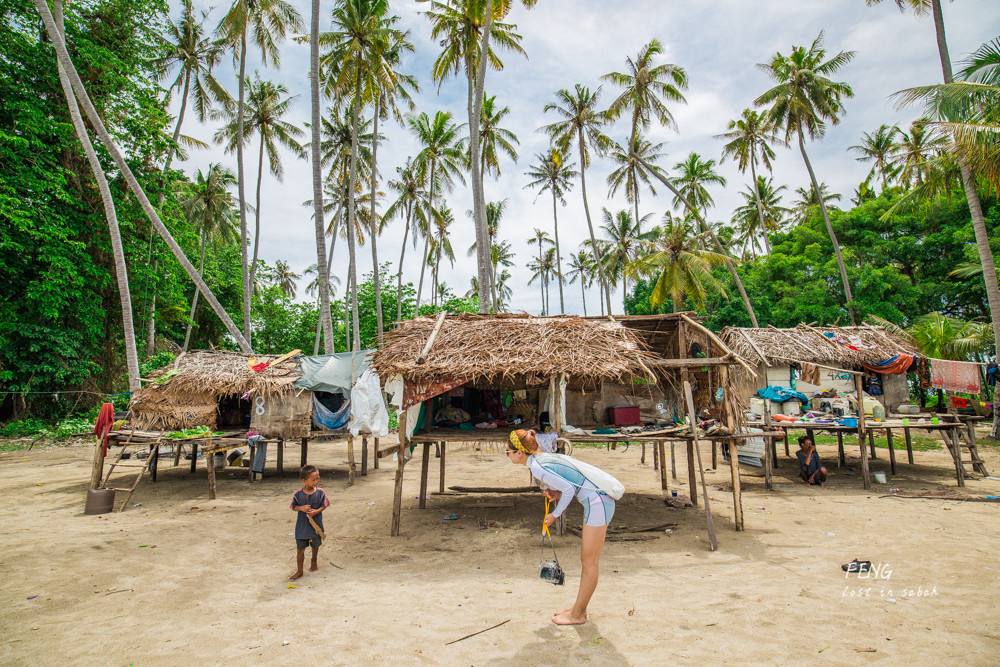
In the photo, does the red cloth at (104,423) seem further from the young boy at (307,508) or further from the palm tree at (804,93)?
the palm tree at (804,93)

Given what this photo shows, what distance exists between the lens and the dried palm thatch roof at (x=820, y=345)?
12.8m

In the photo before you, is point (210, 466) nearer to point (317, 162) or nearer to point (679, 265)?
point (317, 162)

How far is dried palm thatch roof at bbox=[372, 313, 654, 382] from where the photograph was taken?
7.33m

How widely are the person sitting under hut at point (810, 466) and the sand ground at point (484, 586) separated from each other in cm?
110

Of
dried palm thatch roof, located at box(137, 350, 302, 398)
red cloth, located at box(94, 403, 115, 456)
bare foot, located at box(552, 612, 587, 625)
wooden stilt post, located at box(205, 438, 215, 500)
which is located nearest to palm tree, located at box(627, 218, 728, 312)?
dried palm thatch roof, located at box(137, 350, 302, 398)

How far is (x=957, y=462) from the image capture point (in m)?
10.8

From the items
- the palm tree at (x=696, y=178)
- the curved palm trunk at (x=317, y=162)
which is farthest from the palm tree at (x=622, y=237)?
the curved palm trunk at (x=317, y=162)

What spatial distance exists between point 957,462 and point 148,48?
2919cm

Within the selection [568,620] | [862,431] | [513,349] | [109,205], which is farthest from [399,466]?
[109,205]

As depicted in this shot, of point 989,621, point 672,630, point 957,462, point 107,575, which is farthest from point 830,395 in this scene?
point 107,575

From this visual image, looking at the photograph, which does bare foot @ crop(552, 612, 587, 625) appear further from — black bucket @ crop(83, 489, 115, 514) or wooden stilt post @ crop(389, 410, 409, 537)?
black bucket @ crop(83, 489, 115, 514)

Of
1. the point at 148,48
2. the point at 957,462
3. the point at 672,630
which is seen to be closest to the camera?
the point at 672,630

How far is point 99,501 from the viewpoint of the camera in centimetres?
925

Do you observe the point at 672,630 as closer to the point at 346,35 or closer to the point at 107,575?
the point at 107,575
